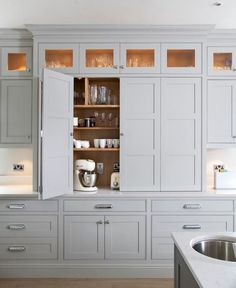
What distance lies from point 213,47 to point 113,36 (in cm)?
112

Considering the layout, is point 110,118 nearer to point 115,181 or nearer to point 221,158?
point 115,181

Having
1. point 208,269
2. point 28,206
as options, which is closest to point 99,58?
point 28,206

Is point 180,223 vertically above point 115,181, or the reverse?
point 115,181

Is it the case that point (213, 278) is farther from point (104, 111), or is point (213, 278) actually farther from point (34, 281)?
point (104, 111)

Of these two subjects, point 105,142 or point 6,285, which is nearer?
point 6,285

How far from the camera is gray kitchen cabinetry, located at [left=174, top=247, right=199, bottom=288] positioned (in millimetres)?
1525

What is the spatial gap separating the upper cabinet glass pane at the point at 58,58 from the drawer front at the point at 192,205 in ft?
5.80

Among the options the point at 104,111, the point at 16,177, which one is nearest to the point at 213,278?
the point at 104,111

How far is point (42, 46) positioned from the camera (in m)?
3.37

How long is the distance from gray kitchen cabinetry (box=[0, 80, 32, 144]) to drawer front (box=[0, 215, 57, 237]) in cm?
84

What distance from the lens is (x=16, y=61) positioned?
353 cm

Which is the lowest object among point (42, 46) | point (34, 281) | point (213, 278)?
point (34, 281)

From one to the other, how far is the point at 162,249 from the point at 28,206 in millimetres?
1456

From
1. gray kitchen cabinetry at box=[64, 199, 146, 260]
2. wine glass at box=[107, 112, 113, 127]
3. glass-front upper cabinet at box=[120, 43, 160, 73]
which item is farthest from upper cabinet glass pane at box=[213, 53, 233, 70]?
gray kitchen cabinetry at box=[64, 199, 146, 260]
